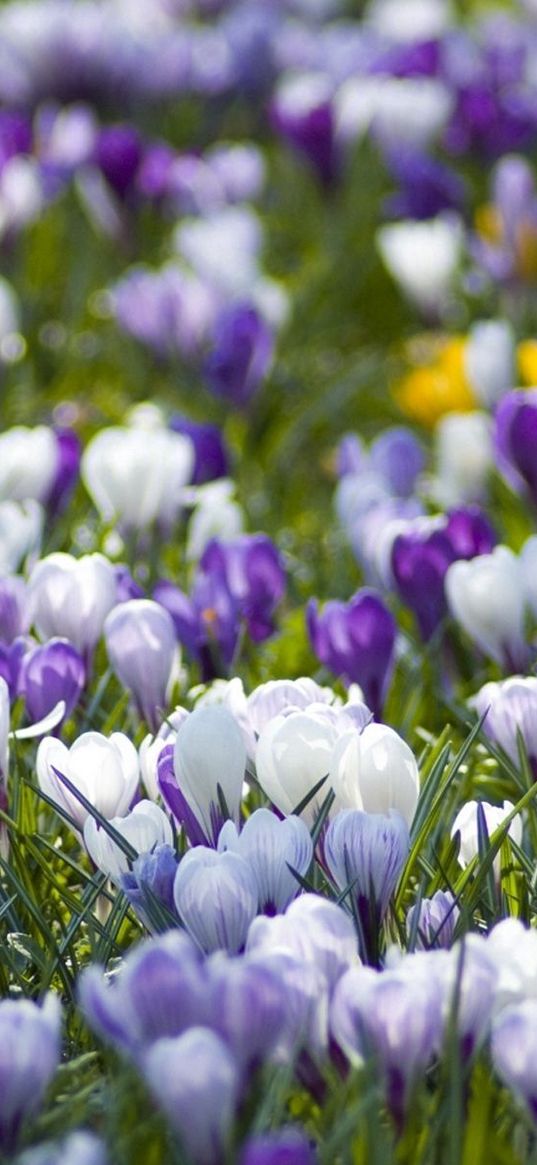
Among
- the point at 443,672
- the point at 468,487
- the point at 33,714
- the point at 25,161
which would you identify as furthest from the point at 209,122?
the point at 33,714

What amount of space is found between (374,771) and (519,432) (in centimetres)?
90

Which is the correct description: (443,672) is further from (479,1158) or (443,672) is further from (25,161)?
(25,161)

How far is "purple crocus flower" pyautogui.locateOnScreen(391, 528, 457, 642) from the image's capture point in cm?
197

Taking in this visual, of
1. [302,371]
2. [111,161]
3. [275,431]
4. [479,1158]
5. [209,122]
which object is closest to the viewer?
[479,1158]

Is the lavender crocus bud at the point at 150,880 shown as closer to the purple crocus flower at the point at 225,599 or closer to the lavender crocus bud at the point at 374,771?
the lavender crocus bud at the point at 374,771

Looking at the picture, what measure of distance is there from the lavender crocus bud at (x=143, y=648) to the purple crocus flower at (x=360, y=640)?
0.59 feet

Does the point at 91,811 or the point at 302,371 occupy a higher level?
the point at 91,811

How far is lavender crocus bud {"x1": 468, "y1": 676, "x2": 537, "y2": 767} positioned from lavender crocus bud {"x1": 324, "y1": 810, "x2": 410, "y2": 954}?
287mm

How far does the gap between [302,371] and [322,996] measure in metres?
2.39

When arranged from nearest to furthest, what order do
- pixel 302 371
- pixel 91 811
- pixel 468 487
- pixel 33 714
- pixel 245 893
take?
pixel 245 893, pixel 91 811, pixel 33 714, pixel 468 487, pixel 302 371

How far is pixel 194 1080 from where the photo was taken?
0.99m

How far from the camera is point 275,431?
10.5 feet

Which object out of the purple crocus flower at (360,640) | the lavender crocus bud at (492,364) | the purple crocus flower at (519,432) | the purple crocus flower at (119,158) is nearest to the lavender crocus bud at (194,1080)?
the purple crocus flower at (360,640)

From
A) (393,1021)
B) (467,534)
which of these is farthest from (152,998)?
(467,534)
